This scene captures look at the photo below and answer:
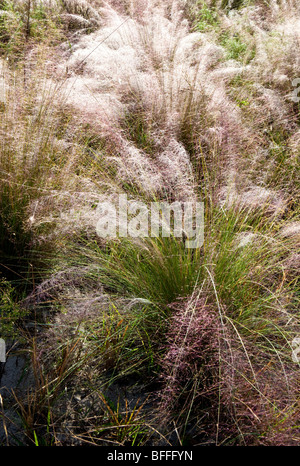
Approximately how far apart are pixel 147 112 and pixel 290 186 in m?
1.01

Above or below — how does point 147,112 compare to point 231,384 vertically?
above

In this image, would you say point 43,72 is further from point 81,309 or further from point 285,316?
point 285,316

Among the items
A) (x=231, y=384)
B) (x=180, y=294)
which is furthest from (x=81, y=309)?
(x=231, y=384)

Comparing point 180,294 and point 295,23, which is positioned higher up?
point 295,23

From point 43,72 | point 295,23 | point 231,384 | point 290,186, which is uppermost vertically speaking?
point 295,23

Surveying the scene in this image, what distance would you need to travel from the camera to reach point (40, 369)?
1.50 m

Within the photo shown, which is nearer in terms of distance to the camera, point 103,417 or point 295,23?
point 103,417

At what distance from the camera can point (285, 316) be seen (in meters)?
1.58

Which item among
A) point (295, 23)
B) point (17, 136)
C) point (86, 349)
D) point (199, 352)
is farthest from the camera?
point (295, 23)

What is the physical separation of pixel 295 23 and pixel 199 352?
9.47ft

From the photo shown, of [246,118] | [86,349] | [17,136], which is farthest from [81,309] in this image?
[246,118]

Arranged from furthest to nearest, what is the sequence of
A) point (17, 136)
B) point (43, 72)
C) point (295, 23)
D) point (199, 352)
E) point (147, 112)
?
point (295, 23) → point (147, 112) → point (43, 72) → point (17, 136) → point (199, 352)

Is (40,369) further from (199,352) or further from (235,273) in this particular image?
(235,273)

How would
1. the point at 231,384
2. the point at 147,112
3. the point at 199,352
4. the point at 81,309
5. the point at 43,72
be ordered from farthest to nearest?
the point at 147,112 → the point at 43,72 → the point at 81,309 → the point at 199,352 → the point at 231,384
